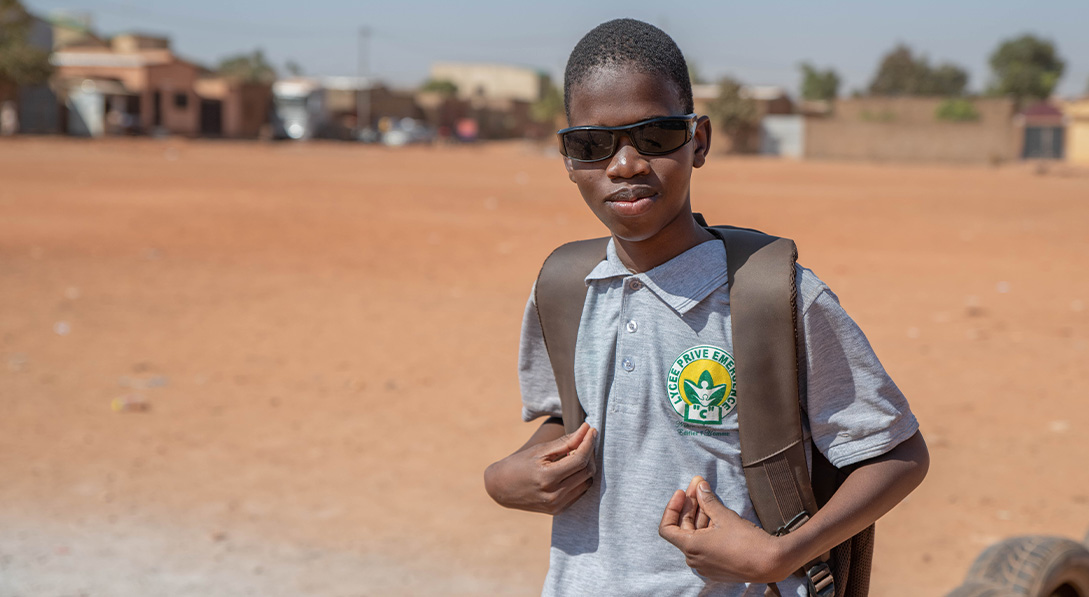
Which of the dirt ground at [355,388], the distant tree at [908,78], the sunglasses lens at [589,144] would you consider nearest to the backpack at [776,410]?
the sunglasses lens at [589,144]

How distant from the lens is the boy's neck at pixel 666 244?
1.52 m

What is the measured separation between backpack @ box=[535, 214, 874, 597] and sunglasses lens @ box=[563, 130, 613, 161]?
217 mm

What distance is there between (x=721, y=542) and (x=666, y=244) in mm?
449

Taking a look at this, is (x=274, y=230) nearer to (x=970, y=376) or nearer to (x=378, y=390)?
(x=378, y=390)

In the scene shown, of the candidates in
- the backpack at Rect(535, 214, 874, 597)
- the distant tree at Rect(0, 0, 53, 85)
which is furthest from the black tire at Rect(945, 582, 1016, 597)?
the distant tree at Rect(0, 0, 53, 85)

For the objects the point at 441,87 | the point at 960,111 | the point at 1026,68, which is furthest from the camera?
the point at 441,87

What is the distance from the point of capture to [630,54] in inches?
57.4

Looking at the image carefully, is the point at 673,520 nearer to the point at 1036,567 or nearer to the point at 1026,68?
the point at 1036,567

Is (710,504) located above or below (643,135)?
below

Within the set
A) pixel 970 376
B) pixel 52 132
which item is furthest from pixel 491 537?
pixel 52 132

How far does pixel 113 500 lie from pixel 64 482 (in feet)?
1.34

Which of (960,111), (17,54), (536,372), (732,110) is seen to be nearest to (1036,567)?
(536,372)

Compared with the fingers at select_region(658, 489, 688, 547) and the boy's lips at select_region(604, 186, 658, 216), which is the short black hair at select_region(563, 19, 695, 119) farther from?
the fingers at select_region(658, 489, 688, 547)

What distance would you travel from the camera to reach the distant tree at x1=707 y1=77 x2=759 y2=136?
165 ft
